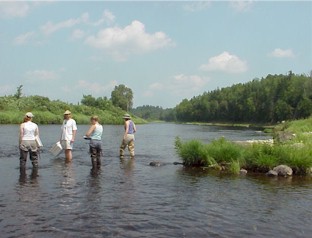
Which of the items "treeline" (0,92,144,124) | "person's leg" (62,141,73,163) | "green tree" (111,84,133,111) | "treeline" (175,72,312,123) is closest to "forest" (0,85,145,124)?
"treeline" (0,92,144,124)

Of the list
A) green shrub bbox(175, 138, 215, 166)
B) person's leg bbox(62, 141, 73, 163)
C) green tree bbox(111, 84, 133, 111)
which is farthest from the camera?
green tree bbox(111, 84, 133, 111)

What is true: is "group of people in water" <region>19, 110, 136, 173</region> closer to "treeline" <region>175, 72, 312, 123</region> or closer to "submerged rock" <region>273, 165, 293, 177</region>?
"submerged rock" <region>273, 165, 293, 177</region>

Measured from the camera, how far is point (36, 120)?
7894cm

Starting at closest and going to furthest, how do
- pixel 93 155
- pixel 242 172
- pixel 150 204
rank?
pixel 150 204 < pixel 242 172 < pixel 93 155

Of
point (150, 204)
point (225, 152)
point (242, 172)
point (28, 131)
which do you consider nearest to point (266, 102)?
point (225, 152)

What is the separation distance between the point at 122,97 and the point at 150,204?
15900 centimetres

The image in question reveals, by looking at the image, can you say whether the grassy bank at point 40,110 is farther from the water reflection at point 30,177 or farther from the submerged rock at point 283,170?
the submerged rock at point 283,170

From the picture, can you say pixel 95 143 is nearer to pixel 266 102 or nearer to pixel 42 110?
pixel 42 110

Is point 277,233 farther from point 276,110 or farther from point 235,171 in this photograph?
point 276,110

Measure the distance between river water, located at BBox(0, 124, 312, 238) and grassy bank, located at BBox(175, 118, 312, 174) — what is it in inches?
44.9

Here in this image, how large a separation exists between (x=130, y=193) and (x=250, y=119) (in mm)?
145674

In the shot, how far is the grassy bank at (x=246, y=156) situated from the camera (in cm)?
1658

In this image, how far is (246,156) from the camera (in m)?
17.7

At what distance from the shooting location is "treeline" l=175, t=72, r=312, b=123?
116 metres
